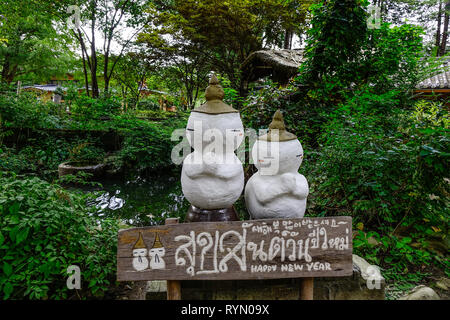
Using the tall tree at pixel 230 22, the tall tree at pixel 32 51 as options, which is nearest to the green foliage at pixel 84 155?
the tall tree at pixel 230 22

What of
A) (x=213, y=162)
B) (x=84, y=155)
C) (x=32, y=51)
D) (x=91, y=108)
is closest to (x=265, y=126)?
(x=213, y=162)

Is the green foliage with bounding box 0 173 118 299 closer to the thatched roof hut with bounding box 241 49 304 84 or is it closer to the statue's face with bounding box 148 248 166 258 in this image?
the statue's face with bounding box 148 248 166 258

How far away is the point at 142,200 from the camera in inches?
192

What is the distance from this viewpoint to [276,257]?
1.51 meters

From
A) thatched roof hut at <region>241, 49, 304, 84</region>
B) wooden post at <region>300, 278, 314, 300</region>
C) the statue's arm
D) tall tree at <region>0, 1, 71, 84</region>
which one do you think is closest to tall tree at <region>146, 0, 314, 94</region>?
thatched roof hut at <region>241, 49, 304, 84</region>

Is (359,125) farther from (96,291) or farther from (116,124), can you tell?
(116,124)

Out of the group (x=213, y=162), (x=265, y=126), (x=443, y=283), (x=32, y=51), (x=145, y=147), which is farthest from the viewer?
(x=32, y=51)

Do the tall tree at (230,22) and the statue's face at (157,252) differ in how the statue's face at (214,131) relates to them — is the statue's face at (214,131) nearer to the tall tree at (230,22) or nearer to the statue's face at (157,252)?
the statue's face at (157,252)

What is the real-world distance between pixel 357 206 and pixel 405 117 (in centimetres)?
143

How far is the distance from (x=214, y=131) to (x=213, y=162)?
22 cm

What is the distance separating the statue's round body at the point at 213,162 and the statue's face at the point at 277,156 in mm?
173

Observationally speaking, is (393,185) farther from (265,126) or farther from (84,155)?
(84,155)

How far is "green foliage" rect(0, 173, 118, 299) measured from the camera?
167cm

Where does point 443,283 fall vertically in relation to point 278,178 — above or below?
below
